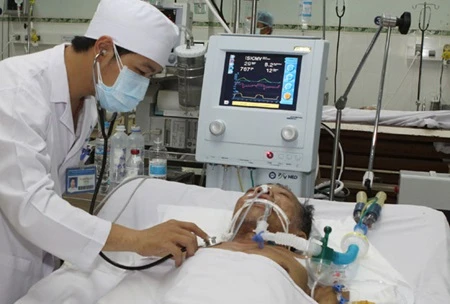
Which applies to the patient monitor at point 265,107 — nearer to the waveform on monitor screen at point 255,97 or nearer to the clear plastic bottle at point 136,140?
the waveform on monitor screen at point 255,97

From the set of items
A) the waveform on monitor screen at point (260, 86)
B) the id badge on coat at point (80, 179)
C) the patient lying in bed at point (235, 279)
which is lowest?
the patient lying in bed at point (235, 279)

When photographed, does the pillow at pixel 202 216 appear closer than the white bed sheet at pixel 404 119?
Yes

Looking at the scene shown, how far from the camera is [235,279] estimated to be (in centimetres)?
130

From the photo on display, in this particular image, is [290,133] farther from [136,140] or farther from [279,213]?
[136,140]

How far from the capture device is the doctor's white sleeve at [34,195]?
1.26 metres

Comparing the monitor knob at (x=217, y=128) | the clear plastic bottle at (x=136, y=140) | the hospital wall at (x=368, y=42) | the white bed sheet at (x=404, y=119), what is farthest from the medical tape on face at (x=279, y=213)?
the hospital wall at (x=368, y=42)

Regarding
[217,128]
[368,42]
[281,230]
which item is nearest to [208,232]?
[281,230]

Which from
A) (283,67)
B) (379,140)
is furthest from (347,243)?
(379,140)

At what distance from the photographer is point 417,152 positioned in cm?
303

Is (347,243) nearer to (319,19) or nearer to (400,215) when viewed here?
(400,215)

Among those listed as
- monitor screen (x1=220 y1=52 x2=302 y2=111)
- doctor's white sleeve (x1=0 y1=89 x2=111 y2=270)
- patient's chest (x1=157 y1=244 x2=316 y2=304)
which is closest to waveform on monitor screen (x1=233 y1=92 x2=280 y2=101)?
monitor screen (x1=220 y1=52 x2=302 y2=111)

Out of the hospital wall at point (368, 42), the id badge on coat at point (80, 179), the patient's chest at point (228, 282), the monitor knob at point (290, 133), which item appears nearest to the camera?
the patient's chest at point (228, 282)

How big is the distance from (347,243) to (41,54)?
3.45ft

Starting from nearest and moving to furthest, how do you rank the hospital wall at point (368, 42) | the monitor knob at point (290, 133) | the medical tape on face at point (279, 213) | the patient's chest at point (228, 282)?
the patient's chest at point (228, 282) < the medical tape on face at point (279, 213) < the monitor knob at point (290, 133) < the hospital wall at point (368, 42)
